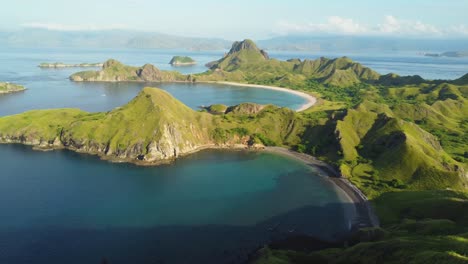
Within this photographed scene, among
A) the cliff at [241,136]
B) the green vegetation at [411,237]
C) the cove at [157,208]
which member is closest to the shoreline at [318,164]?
the cliff at [241,136]

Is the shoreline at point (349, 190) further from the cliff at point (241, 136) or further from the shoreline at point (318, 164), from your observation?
the cliff at point (241, 136)

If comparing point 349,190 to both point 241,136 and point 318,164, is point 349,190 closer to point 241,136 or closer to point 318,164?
point 318,164

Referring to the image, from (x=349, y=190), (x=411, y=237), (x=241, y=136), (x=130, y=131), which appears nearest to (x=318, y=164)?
(x=349, y=190)

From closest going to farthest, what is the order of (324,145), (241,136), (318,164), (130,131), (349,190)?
(349,190)
(318,164)
(130,131)
(324,145)
(241,136)

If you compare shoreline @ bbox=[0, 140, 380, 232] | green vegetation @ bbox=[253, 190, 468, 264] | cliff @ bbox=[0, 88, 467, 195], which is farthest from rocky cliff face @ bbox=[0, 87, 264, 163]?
green vegetation @ bbox=[253, 190, 468, 264]

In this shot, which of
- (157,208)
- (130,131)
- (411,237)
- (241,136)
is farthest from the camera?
(241,136)
